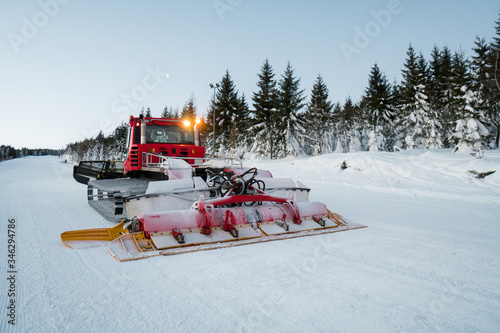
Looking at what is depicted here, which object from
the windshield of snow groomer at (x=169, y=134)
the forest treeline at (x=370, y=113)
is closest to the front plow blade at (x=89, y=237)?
the windshield of snow groomer at (x=169, y=134)

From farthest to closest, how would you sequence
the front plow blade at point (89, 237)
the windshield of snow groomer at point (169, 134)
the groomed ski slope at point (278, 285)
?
the windshield of snow groomer at point (169, 134), the front plow blade at point (89, 237), the groomed ski slope at point (278, 285)

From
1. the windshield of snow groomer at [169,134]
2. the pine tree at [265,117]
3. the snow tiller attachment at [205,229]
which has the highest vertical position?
the pine tree at [265,117]

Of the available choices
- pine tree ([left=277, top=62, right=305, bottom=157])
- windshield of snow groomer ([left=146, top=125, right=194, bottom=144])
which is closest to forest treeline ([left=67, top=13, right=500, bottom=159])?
pine tree ([left=277, top=62, right=305, bottom=157])

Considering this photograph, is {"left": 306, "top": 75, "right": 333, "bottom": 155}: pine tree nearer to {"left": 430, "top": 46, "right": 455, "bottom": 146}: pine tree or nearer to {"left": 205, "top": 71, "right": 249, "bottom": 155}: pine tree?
{"left": 205, "top": 71, "right": 249, "bottom": 155}: pine tree

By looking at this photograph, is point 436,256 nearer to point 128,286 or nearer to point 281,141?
point 128,286

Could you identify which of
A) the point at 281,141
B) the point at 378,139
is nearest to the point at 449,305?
the point at 281,141

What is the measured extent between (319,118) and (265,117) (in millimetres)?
6003

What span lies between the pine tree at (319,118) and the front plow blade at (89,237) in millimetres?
26278

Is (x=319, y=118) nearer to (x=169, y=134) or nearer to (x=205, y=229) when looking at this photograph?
(x=169, y=134)

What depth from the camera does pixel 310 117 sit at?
32.3 m

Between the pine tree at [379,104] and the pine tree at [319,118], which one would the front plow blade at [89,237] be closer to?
the pine tree at [319,118]

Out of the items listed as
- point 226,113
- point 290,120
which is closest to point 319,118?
point 290,120

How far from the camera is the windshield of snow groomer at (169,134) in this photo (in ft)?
23.9

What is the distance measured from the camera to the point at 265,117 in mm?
30719
